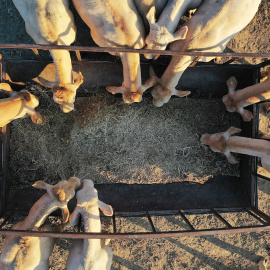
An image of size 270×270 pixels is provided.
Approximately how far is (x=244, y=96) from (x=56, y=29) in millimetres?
2650

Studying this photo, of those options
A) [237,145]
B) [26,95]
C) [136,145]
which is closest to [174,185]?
[136,145]

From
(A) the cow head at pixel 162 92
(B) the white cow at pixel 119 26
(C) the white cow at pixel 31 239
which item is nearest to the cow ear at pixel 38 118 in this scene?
(C) the white cow at pixel 31 239

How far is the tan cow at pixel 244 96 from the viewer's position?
12.1ft

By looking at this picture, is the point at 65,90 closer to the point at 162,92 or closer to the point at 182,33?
the point at 162,92

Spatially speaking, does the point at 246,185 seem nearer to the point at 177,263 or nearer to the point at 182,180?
the point at 182,180

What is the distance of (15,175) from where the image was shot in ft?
14.3

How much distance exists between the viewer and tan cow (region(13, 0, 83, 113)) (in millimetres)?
3359

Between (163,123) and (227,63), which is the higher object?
(227,63)

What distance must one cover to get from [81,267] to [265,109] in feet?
12.3

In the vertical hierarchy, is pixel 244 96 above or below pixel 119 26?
below

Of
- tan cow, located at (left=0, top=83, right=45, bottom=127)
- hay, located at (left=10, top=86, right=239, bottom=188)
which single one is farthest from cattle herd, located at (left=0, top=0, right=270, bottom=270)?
hay, located at (left=10, top=86, right=239, bottom=188)

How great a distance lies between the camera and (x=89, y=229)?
3709mm

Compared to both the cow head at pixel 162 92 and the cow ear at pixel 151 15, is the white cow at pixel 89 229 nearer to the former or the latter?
the cow head at pixel 162 92

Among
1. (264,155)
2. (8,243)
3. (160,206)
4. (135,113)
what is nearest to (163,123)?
(135,113)
